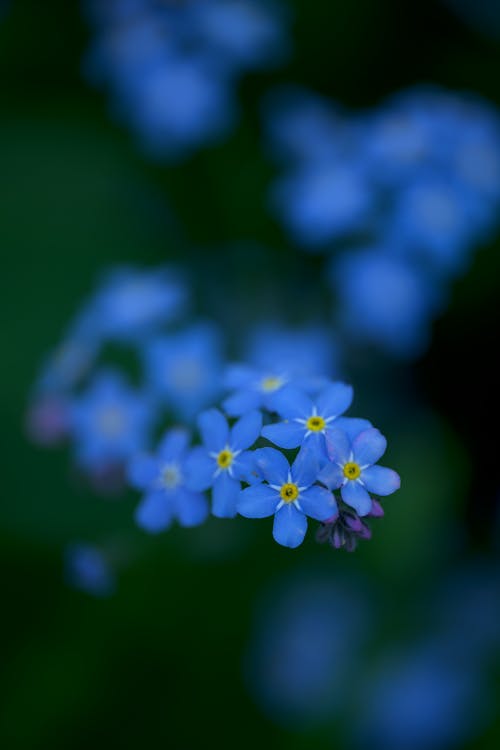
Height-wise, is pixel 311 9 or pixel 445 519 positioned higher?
pixel 311 9

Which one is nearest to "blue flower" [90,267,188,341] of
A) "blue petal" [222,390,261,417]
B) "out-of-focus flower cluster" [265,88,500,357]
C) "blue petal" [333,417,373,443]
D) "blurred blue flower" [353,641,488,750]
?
"out-of-focus flower cluster" [265,88,500,357]

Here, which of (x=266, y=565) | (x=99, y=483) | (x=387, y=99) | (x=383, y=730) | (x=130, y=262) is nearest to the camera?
(x=99, y=483)

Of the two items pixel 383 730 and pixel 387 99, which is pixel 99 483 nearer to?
pixel 383 730

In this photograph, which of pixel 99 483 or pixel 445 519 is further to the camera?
pixel 445 519

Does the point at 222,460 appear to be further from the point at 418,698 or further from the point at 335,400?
the point at 418,698

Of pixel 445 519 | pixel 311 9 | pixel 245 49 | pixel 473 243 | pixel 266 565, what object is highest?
pixel 311 9

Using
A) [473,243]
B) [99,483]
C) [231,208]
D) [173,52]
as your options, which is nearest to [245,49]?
[173,52]
